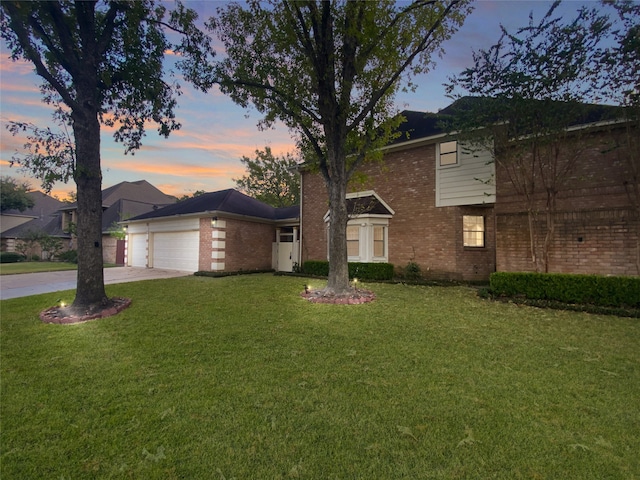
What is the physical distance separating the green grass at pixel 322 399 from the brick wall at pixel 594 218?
10.8 feet

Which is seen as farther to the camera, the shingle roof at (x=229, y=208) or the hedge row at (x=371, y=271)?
the shingle roof at (x=229, y=208)

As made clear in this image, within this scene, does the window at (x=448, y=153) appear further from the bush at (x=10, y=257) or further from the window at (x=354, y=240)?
the bush at (x=10, y=257)

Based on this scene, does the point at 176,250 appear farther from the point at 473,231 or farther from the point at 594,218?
the point at 594,218

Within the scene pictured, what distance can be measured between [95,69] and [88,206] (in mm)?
3583

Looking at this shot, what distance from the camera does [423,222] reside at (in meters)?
12.5

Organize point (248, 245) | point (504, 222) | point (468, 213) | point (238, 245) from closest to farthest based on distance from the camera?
point (504, 222)
point (468, 213)
point (238, 245)
point (248, 245)

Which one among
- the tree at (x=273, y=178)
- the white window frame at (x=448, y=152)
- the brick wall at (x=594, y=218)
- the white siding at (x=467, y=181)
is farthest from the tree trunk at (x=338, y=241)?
the tree at (x=273, y=178)

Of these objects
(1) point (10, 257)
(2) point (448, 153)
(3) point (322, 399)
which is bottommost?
(3) point (322, 399)

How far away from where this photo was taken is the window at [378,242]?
13.4 metres

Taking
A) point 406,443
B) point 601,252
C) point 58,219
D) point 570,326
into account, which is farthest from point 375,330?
point 58,219

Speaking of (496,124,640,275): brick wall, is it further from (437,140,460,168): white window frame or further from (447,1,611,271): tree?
(437,140,460,168): white window frame

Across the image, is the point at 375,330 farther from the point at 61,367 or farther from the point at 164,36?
the point at 164,36

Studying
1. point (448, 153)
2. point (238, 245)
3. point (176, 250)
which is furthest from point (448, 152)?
point (176, 250)

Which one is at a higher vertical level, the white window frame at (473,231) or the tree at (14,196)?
the tree at (14,196)
